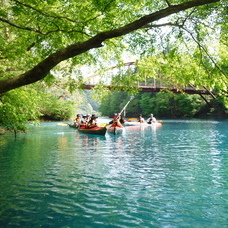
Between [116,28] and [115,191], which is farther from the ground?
[116,28]

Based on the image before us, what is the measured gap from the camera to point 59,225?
4.25 metres

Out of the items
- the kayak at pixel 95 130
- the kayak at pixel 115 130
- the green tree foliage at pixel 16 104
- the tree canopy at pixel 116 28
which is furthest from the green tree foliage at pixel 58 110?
the tree canopy at pixel 116 28

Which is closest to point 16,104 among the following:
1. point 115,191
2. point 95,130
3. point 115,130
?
point 95,130

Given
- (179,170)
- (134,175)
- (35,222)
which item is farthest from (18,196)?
(179,170)

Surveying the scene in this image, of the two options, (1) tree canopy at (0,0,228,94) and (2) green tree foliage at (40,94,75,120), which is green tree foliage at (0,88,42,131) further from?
(2) green tree foliage at (40,94,75,120)

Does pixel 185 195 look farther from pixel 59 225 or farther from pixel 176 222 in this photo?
pixel 59 225

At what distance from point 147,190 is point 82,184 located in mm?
1610

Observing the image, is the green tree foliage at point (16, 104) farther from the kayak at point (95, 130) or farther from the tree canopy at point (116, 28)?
the kayak at point (95, 130)

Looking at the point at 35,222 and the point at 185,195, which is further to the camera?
the point at 185,195

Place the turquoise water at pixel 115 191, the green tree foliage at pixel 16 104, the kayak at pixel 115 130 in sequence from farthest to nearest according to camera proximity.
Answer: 1. the kayak at pixel 115 130
2. the green tree foliage at pixel 16 104
3. the turquoise water at pixel 115 191

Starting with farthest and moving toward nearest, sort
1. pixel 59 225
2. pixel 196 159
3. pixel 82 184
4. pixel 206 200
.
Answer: pixel 196 159 → pixel 82 184 → pixel 206 200 → pixel 59 225

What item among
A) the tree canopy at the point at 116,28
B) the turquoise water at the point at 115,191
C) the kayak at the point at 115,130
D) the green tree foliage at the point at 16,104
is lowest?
the turquoise water at the point at 115,191

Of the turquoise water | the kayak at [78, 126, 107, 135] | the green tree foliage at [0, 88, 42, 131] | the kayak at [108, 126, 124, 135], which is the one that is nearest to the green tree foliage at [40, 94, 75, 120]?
the kayak at [78, 126, 107, 135]

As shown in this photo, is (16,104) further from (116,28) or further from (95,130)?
(116,28)
